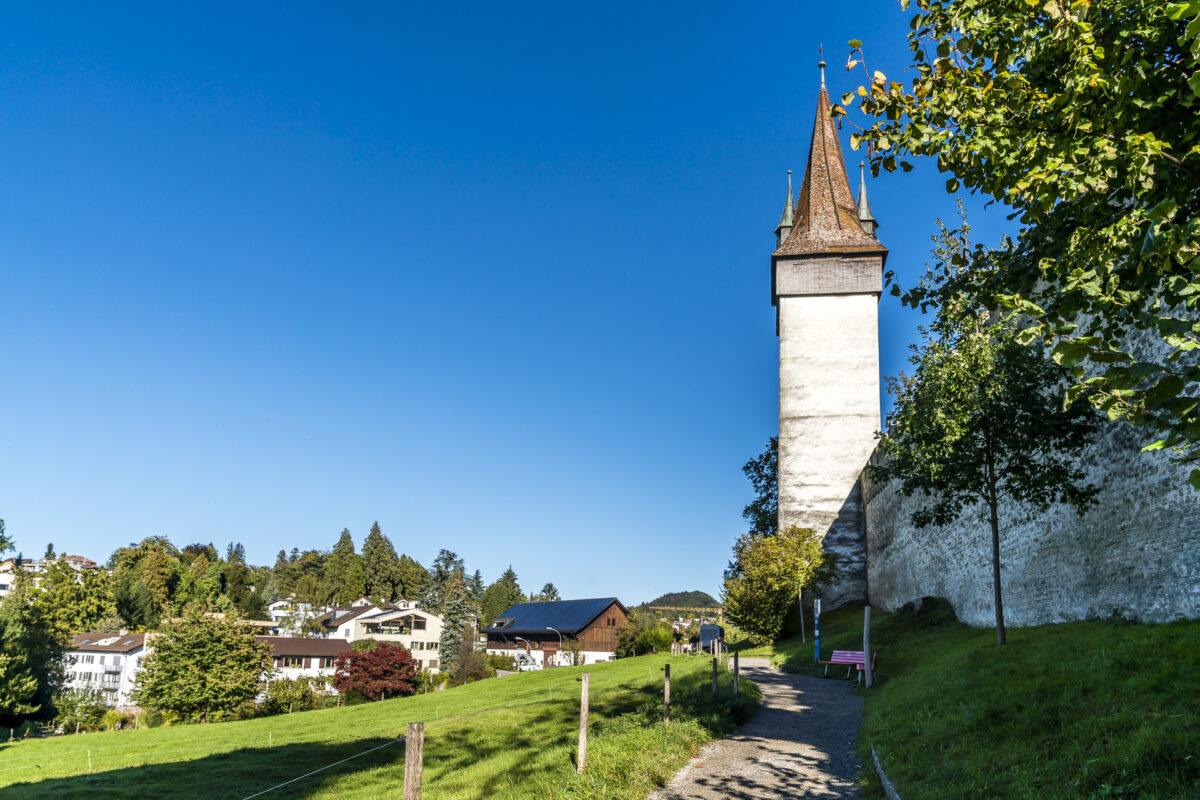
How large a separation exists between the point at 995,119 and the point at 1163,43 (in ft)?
3.82

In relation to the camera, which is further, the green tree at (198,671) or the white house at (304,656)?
the white house at (304,656)

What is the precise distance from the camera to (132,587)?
92.6m

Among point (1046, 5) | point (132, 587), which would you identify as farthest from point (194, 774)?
point (132, 587)

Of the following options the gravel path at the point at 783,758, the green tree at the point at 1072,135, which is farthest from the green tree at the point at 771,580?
the green tree at the point at 1072,135

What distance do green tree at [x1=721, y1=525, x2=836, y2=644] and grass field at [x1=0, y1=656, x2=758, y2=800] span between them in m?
5.95

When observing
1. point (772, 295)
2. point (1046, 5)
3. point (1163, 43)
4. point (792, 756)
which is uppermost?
point (772, 295)

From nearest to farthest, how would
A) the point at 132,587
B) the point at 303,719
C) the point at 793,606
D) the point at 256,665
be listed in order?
the point at 303,719 → the point at 793,606 → the point at 256,665 → the point at 132,587

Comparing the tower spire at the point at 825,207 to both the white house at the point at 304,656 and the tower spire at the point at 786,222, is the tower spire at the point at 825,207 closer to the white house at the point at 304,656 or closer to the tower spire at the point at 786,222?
the tower spire at the point at 786,222

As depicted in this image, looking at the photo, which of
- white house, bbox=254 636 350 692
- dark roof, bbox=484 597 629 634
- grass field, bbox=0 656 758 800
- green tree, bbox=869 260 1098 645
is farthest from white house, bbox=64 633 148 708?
green tree, bbox=869 260 1098 645

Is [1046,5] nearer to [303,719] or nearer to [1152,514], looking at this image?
[1152,514]

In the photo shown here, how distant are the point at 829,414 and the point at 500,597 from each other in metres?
80.7

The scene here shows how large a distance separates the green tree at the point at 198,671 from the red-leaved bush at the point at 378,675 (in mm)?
5154

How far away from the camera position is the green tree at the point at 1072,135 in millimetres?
4859

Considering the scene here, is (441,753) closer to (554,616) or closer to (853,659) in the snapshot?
(853,659)
